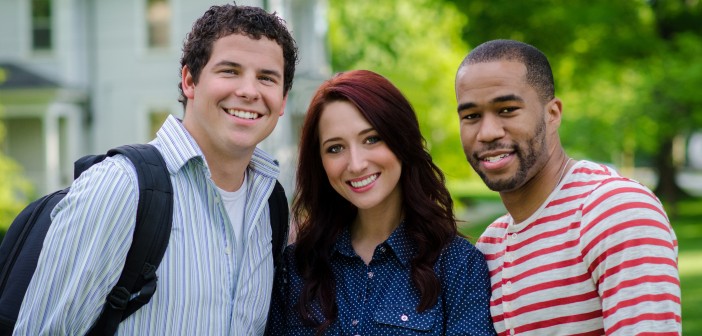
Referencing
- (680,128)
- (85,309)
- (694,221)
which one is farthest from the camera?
(694,221)

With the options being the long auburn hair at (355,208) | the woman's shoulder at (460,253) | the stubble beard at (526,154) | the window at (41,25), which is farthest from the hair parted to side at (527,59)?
the window at (41,25)

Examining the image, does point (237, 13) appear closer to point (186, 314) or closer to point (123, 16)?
point (186, 314)

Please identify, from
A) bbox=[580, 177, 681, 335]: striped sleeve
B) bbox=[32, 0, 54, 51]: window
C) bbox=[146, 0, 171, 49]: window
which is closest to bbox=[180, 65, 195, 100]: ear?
bbox=[580, 177, 681, 335]: striped sleeve

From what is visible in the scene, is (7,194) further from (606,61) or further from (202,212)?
(606,61)

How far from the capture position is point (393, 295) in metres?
3.45

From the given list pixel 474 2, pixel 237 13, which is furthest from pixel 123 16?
pixel 237 13

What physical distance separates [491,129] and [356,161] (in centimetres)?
59

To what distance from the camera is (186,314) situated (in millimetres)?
3125

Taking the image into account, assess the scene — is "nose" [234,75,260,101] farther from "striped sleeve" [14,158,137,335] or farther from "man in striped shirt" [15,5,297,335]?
"striped sleeve" [14,158,137,335]

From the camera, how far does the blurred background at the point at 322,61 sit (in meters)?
20.2

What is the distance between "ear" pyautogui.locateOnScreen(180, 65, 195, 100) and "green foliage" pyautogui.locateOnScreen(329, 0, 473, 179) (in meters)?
15.2

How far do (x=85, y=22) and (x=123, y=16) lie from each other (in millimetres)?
1025

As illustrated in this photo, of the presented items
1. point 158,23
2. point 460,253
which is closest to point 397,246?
point 460,253

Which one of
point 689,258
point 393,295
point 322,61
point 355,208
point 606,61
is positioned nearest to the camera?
point 393,295
